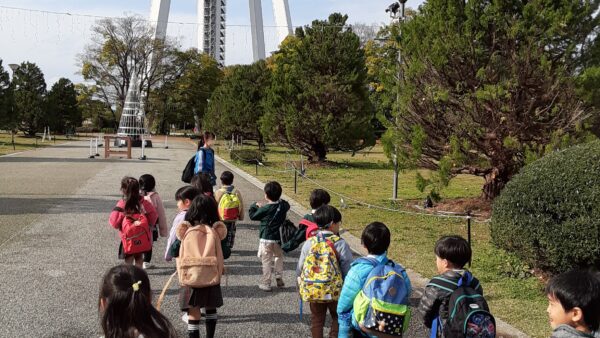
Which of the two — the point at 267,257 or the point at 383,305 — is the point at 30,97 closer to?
the point at 267,257

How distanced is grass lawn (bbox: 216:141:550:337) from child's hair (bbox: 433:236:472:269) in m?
1.90

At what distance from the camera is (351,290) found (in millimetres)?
3428

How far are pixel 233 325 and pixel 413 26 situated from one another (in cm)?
841

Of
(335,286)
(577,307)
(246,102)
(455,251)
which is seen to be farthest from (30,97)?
(577,307)

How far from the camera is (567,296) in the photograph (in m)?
2.43

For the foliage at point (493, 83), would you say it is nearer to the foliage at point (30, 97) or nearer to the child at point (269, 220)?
the child at point (269, 220)

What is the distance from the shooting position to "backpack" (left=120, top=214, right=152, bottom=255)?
5.05 m

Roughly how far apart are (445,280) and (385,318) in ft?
1.47

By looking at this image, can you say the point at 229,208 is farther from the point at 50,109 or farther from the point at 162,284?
the point at 50,109

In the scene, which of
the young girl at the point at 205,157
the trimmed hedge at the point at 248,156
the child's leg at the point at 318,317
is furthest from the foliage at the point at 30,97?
the child's leg at the point at 318,317

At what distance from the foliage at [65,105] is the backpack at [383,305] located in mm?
55792

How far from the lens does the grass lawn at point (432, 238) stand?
17.2ft

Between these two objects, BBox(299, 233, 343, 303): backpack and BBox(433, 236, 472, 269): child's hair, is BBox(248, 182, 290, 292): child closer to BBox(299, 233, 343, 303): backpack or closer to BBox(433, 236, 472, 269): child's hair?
BBox(299, 233, 343, 303): backpack

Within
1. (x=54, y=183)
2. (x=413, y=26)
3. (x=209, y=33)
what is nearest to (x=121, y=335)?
(x=413, y=26)
